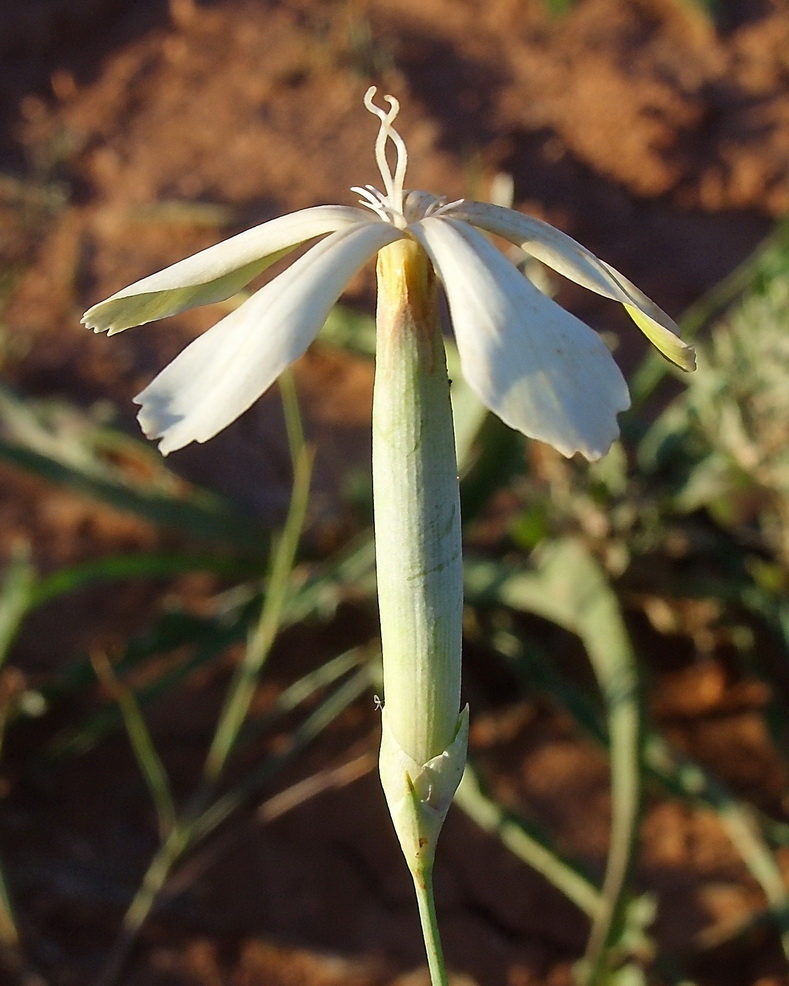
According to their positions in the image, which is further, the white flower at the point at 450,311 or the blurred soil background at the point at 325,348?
the blurred soil background at the point at 325,348

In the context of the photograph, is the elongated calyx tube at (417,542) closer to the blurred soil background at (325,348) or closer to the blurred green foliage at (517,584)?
the blurred green foliage at (517,584)

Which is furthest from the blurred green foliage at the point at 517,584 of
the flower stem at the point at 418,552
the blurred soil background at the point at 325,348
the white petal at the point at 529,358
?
the white petal at the point at 529,358

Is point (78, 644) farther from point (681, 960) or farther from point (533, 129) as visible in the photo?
point (533, 129)

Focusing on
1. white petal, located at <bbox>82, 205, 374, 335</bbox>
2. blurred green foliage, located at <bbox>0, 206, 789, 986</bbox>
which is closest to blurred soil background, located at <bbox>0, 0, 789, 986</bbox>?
blurred green foliage, located at <bbox>0, 206, 789, 986</bbox>

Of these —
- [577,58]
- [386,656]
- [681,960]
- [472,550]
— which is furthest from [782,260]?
Result: [577,58]

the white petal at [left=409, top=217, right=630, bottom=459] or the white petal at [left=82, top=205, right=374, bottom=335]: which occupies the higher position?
the white petal at [left=82, top=205, right=374, bottom=335]

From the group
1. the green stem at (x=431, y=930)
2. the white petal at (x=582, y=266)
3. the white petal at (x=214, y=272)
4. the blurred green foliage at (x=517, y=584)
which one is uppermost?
the blurred green foliage at (x=517, y=584)

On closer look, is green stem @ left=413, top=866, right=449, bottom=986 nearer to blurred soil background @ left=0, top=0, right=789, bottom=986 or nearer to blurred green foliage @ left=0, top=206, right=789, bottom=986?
blurred green foliage @ left=0, top=206, right=789, bottom=986
